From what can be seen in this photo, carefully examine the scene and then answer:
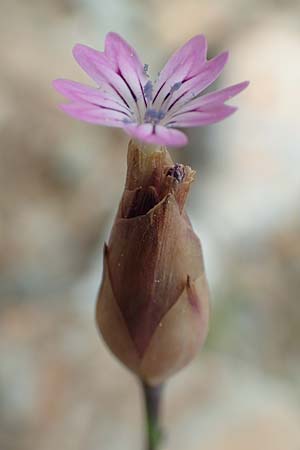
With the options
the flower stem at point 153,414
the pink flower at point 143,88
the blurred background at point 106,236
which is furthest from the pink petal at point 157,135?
the blurred background at point 106,236

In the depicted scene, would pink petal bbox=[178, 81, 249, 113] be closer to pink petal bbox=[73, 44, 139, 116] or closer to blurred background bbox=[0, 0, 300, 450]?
pink petal bbox=[73, 44, 139, 116]

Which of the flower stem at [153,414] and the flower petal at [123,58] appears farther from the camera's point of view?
the flower stem at [153,414]

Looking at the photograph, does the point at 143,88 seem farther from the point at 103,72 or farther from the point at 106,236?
the point at 106,236

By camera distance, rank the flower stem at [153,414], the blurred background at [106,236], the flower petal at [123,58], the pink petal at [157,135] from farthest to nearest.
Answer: the blurred background at [106,236]
the flower stem at [153,414]
the flower petal at [123,58]
the pink petal at [157,135]

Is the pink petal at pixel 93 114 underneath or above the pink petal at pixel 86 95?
underneath

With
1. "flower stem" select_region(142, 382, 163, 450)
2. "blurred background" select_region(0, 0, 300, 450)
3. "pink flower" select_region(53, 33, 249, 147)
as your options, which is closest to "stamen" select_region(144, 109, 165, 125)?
"pink flower" select_region(53, 33, 249, 147)

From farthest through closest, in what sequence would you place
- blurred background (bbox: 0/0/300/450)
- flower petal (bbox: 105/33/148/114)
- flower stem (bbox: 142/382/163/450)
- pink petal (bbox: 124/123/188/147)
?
blurred background (bbox: 0/0/300/450), flower stem (bbox: 142/382/163/450), flower petal (bbox: 105/33/148/114), pink petal (bbox: 124/123/188/147)

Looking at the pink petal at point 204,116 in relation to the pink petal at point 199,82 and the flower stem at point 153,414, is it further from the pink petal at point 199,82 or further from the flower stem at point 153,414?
the flower stem at point 153,414

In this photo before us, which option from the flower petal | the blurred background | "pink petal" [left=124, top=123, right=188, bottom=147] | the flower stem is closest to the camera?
"pink petal" [left=124, top=123, right=188, bottom=147]
